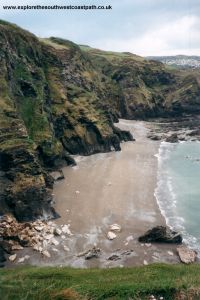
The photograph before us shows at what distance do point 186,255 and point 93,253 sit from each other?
28.6 feet

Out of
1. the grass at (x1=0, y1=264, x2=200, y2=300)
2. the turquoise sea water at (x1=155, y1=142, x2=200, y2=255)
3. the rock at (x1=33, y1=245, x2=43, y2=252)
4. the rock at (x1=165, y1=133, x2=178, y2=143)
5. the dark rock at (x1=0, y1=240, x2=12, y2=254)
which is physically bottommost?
the rock at (x1=165, y1=133, x2=178, y2=143)

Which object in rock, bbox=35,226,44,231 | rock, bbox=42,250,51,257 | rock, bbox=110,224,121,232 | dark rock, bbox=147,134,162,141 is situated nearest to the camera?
rock, bbox=42,250,51,257

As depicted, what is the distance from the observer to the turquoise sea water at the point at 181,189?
4734 centimetres

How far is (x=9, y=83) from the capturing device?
216 ft

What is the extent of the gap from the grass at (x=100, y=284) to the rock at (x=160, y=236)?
9395mm

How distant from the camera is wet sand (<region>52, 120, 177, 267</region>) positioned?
40.0 meters

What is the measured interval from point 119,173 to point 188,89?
8027 centimetres

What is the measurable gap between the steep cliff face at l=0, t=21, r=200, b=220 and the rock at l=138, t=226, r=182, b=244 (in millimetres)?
11660

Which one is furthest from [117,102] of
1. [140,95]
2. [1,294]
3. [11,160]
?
[1,294]

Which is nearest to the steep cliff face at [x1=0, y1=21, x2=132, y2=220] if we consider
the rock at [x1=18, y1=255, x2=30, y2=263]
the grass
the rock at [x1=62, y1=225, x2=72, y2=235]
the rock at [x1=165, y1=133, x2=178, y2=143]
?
the rock at [x1=62, y1=225, x2=72, y2=235]

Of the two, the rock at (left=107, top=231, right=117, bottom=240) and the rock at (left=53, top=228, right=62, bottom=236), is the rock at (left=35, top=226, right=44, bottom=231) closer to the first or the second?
the rock at (left=53, top=228, right=62, bottom=236)

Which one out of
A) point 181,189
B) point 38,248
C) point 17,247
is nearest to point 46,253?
point 38,248

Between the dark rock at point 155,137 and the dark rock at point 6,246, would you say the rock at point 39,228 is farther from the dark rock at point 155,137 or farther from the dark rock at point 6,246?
the dark rock at point 155,137

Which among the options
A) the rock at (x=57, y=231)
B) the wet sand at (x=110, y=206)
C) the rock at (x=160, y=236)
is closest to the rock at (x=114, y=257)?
the wet sand at (x=110, y=206)
